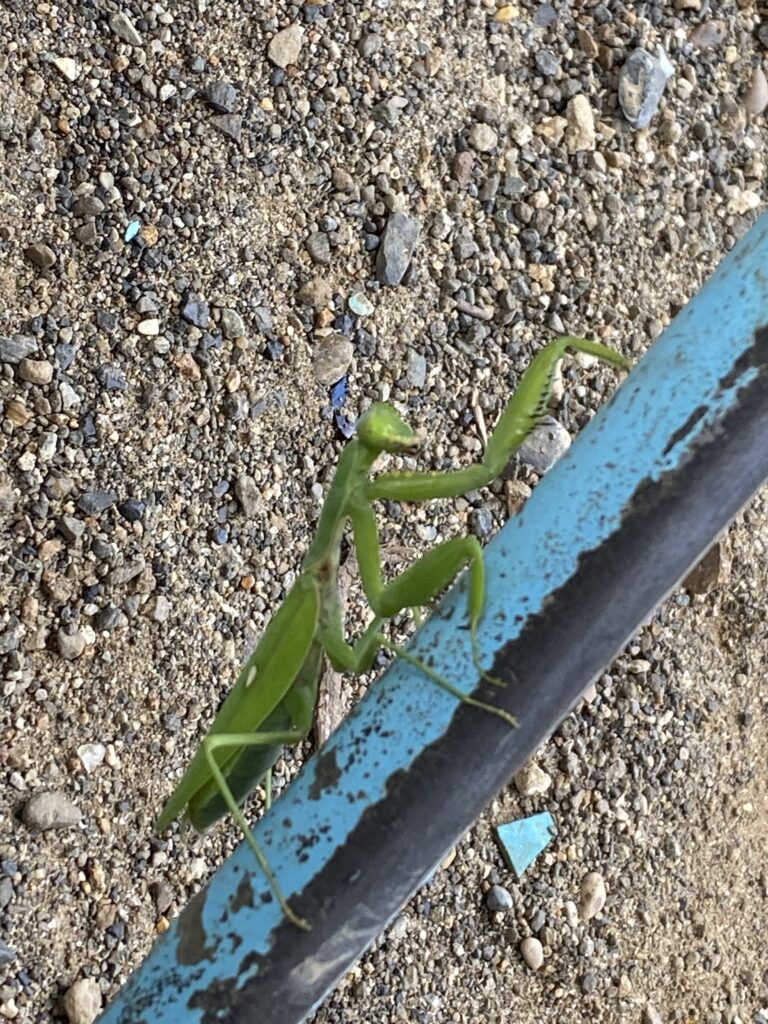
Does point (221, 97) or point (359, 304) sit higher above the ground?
point (221, 97)

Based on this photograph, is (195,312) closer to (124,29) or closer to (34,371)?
(34,371)

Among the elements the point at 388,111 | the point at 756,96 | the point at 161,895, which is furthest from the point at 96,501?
the point at 756,96

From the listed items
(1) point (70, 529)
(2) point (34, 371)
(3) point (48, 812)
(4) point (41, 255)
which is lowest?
(3) point (48, 812)

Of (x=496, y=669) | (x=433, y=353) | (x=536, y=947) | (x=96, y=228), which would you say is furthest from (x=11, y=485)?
(x=496, y=669)

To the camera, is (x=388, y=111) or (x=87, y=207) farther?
(x=388, y=111)

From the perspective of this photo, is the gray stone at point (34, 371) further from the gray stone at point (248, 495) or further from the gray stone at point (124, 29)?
the gray stone at point (124, 29)

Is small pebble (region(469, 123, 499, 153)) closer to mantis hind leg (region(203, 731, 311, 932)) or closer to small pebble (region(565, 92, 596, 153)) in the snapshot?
small pebble (region(565, 92, 596, 153))
